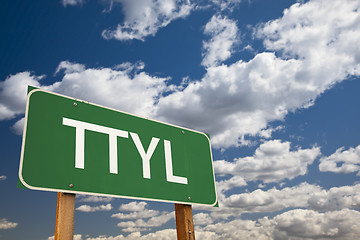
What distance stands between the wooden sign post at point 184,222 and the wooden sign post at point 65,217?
167 cm

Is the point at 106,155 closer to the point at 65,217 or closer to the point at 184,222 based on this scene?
the point at 65,217

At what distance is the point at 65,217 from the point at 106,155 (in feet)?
2.86

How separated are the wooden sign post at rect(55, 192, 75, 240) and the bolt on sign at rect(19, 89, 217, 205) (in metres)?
0.10

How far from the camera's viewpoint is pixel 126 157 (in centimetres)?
394

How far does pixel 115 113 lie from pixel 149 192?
45.2 inches

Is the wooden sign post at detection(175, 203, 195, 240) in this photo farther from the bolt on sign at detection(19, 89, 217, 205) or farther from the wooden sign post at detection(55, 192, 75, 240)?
the wooden sign post at detection(55, 192, 75, 240)

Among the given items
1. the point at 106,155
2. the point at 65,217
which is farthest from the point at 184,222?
the point at 65,217

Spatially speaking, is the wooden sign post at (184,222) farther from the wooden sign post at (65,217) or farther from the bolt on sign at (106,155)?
the wooden sign post at (65,217)

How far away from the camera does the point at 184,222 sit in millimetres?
4379

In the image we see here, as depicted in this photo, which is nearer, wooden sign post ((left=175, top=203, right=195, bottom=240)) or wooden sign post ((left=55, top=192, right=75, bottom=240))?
wooden sign post ((left=55, top=192, right=75, bottom=240))

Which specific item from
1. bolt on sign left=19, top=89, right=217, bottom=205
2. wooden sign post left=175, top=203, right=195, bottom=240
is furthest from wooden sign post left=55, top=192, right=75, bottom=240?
wooden sign post left=175, top=203, right=195, bottom=240

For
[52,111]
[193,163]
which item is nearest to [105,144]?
[52,111]

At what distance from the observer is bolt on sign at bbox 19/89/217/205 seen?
130 inches

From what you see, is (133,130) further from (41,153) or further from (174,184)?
(41,153)
